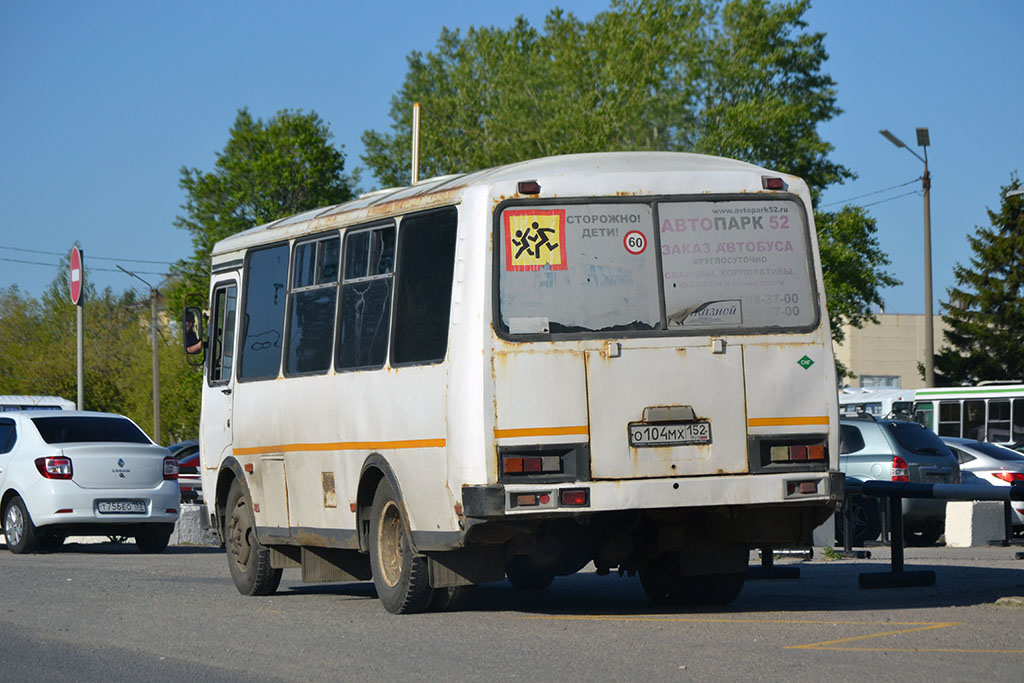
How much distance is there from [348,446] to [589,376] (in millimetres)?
2422

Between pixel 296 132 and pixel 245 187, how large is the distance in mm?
2942

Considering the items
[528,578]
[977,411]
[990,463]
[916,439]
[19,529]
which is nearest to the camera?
[528,578]

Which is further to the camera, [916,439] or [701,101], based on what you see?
[701,101]

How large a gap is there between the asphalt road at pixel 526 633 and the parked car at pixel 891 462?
7.06 meters

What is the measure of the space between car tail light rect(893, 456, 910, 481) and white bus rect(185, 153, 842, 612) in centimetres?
1057

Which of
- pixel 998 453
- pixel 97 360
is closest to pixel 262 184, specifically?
pixel 97 360

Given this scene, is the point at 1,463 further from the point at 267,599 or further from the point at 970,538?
the point at 970,538

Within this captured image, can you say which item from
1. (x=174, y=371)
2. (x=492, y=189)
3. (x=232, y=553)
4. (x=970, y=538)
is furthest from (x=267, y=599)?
(x=174, y=371)

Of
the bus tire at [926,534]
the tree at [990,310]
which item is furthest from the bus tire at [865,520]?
the tree at [990,310]

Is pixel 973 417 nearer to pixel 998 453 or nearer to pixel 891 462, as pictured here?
pixel 998 453

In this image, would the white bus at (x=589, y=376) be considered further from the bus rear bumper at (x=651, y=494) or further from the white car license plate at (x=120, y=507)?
the white car license plate at (x=120, y=507)

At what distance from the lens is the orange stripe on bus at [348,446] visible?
444 inches

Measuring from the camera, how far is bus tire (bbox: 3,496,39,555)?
20953mm

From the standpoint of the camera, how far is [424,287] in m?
11.5
